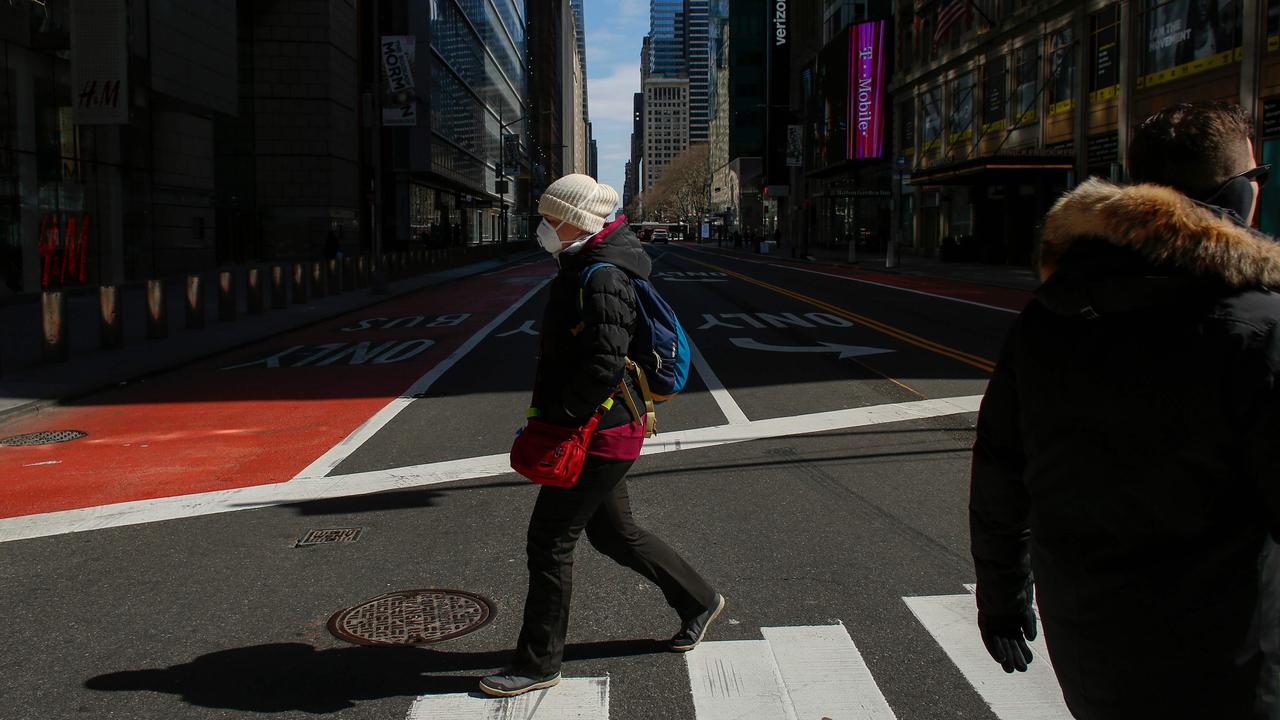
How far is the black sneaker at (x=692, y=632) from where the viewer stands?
4.50 metres

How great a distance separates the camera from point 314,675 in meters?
4.26

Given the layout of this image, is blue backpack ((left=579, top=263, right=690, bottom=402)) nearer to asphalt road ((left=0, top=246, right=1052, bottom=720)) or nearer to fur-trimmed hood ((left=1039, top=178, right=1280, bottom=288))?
asphalt road ((left=0, top=246, right=1052, bottom=720))

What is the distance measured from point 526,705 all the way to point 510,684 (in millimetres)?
109

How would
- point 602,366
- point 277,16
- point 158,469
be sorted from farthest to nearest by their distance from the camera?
point 277,16 → point 158,469 → point 602,366

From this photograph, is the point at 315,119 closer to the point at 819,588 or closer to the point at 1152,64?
the point at 1152,64

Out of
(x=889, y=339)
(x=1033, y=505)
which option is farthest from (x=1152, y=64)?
(x=1033, y=505)

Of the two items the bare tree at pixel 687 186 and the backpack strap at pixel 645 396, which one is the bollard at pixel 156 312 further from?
the bare tree at pixel 687 186

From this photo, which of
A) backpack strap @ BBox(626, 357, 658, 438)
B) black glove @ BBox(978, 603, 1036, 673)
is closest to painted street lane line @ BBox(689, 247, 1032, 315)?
backpack strap @ BBox(626, 357, 658, 438)

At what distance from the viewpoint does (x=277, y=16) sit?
43375 millimetres

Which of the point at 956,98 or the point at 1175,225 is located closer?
the point at 1175,225

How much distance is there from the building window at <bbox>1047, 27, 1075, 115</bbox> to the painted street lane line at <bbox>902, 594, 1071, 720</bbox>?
128 feet

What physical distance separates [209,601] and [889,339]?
12629mm

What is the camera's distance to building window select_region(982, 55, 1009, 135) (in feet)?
152

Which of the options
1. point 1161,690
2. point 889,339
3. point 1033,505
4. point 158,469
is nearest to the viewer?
point 1161,690
